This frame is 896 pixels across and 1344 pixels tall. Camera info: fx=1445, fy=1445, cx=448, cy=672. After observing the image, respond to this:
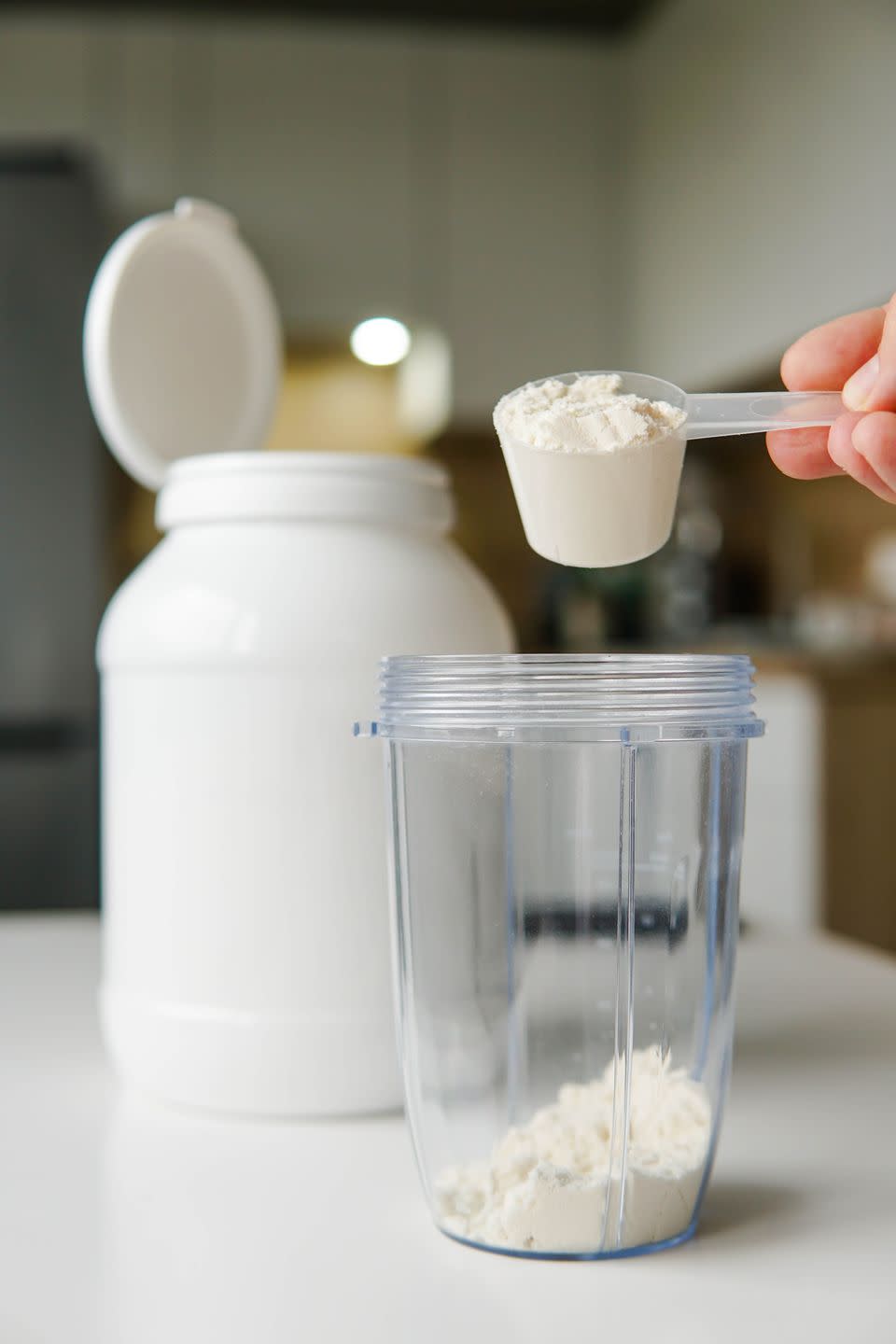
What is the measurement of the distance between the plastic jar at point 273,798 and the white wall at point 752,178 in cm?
198

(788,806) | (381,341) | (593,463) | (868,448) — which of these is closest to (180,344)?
(593,463)

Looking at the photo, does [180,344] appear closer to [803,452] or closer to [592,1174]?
[803,452]

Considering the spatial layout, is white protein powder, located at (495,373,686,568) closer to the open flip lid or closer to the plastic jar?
the plastic jar

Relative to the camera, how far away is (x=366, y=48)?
130 inches

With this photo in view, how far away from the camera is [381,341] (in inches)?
133

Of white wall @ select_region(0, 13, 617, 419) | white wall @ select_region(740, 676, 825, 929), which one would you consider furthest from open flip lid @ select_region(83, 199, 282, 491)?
white wall @ select_region(0, 13, 617, 419)

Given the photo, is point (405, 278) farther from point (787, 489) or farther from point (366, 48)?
point (787, 489)

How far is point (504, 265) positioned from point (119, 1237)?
320 cm

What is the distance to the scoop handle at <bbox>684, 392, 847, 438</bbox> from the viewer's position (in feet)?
1.62

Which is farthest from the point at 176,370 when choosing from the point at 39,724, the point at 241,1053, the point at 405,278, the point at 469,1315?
the point at 405,278

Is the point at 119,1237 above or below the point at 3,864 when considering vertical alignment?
above

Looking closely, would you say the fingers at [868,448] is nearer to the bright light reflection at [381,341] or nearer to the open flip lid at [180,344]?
the open flip lid at [180,344]

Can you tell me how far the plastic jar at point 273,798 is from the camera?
562 millimetres

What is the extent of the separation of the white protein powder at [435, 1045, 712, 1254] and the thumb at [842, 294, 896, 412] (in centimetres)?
22
